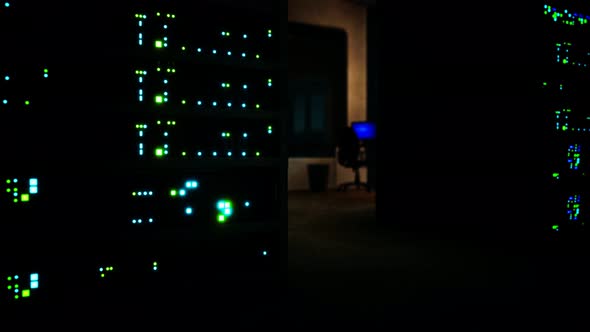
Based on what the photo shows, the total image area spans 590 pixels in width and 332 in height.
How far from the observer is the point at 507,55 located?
8.66ft

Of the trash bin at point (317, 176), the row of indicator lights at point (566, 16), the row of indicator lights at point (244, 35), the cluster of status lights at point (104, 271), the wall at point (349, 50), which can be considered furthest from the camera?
the wall at point (349, 50)

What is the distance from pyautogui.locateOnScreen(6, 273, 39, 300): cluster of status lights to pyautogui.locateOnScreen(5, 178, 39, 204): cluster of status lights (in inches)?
8.7

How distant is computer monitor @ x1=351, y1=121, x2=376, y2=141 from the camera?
6.55 meters

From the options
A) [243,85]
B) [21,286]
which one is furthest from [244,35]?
[21,286]

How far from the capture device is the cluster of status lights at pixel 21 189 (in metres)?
1.24

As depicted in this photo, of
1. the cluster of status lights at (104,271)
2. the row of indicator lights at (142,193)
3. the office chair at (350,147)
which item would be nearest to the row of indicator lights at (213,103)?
the row of indicator lights at (142,193)

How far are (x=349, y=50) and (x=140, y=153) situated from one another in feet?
21.0

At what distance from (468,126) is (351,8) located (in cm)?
501

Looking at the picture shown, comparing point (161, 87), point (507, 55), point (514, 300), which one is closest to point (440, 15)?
point (507, 55)

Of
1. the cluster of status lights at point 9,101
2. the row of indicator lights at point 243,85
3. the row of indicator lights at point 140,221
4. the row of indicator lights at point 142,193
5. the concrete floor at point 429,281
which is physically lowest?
the concrete floor at point 429,281

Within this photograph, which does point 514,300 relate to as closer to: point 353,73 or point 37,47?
point 37,47

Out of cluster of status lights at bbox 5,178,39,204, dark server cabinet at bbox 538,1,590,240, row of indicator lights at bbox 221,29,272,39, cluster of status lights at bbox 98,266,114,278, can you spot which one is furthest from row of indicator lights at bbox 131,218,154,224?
dark server cabinet at bbox 538,1,590,240

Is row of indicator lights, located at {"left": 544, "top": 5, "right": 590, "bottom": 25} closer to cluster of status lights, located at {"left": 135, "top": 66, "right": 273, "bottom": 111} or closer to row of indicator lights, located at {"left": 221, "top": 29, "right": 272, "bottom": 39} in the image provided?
row of indicator lights, located at {"left": 221, "top": 29, "right": 272, "bottom": 39}

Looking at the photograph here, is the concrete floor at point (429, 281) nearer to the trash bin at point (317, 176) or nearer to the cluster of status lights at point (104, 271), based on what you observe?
the cluster of status lights at point (104, 271)
